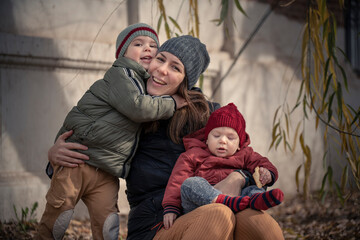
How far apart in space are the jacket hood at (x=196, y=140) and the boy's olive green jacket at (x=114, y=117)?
174mm

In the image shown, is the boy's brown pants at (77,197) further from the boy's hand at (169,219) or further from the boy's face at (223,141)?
the boy's face at (223,141)

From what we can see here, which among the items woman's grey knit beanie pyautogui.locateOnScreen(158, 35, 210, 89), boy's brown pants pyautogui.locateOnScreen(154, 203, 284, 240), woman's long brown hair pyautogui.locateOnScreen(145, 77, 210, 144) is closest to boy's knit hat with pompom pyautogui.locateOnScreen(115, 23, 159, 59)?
woman's grey knit beanie pyautogui.locateOnScreen(158, 35, 210, 89)

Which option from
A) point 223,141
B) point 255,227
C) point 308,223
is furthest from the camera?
point 308,223

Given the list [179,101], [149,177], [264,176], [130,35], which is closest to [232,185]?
[264,176]

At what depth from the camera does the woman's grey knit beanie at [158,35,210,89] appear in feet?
8.64

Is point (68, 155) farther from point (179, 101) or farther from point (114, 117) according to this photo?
point (179, 101)

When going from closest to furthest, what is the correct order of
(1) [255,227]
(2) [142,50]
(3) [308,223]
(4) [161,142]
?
(1) [255,227], (4) [161,142], (2) [142,50], (3) [308,223]

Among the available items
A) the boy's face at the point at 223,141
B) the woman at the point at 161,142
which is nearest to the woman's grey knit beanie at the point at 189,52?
the woman at the point at 161,142

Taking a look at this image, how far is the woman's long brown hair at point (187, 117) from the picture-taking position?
265 centimetres

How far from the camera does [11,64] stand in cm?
391

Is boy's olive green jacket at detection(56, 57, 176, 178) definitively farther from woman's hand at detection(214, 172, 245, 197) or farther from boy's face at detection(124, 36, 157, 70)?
woman's hand at detection(214, 172, 245, 197)

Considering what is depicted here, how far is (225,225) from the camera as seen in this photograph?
207cm

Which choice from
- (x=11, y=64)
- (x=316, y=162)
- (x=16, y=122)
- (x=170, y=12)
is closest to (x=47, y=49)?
(x=11, y=64)

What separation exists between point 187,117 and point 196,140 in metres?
0.19
